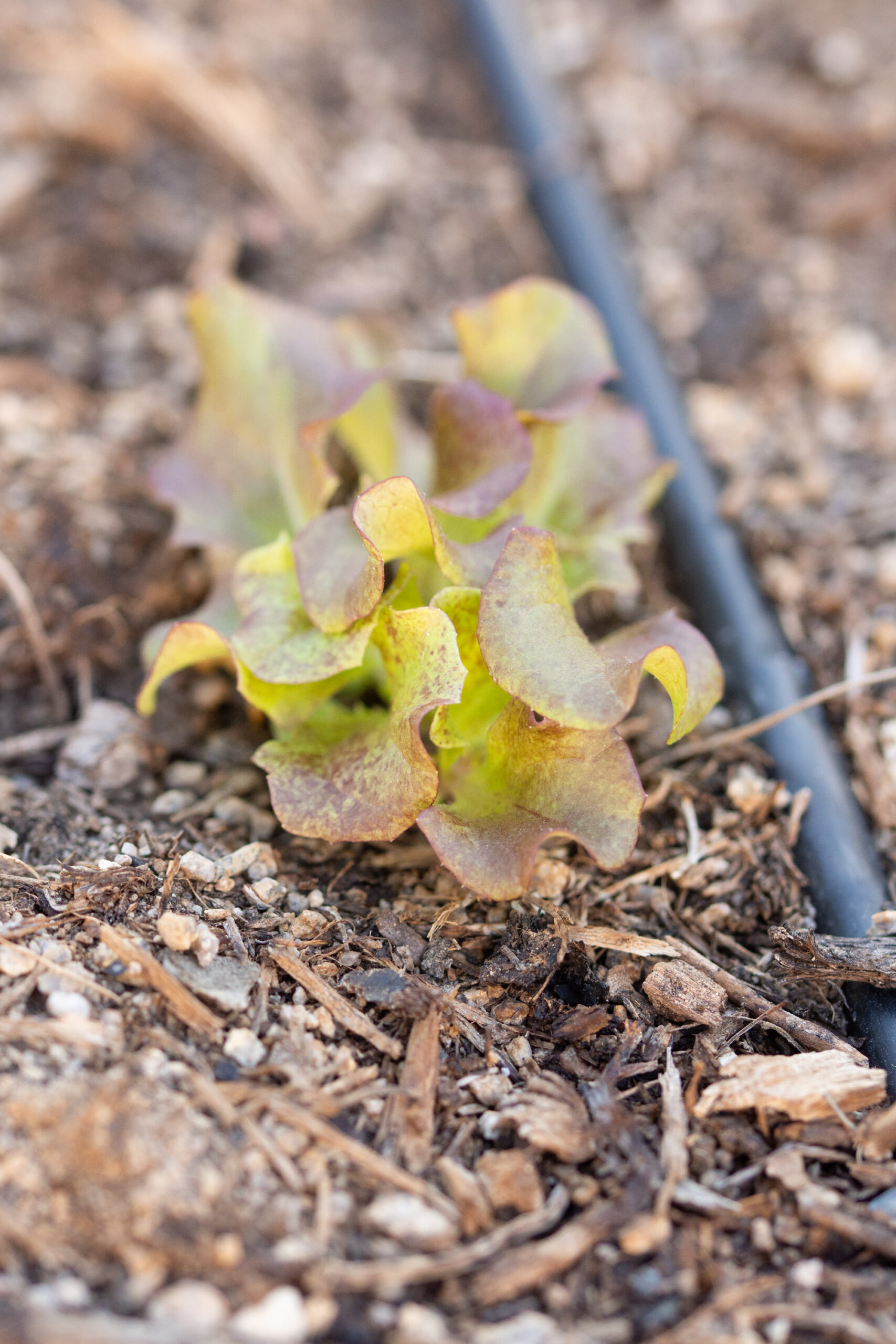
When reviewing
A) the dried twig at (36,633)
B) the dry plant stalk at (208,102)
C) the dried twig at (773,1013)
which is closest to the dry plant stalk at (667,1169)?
the dried twig at (773,1013)

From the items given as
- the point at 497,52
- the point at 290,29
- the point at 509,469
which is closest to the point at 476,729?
the point at 509,469

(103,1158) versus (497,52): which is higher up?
(497,52)

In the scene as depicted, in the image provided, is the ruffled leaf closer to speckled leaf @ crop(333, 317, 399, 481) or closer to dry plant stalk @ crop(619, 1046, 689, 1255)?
speckled leaf @ crop(333, 317, 399, 481)

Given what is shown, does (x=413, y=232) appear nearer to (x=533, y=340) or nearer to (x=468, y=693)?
(x=533, y=340)

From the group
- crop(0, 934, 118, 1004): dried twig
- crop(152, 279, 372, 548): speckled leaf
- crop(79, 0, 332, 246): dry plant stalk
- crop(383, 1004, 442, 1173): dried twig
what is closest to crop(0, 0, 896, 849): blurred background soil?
crop(79, 0, 332, 246): dry plant stalk

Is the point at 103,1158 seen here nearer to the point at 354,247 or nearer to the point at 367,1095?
the point at 367,1095

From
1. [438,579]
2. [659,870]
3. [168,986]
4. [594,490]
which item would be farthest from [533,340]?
[168,986]

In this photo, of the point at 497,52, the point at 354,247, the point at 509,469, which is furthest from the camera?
the point at 497,52

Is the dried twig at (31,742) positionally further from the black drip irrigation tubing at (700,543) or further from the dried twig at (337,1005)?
the black drip irrigation tubing at (700,543)
